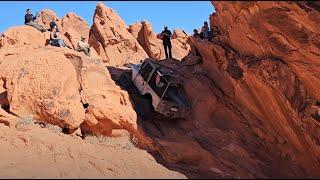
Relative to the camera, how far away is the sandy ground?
11.6m

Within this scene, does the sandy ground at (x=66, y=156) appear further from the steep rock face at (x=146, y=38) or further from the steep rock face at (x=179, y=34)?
the steep rock face at (x=179, y=34)

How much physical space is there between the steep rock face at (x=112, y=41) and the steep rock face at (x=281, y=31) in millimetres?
13129

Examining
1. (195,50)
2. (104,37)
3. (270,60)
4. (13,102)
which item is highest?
(104,37)

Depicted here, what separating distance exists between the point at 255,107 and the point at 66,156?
752 cm

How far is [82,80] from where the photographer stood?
1611 centimetres

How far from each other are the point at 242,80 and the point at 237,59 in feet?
2.68

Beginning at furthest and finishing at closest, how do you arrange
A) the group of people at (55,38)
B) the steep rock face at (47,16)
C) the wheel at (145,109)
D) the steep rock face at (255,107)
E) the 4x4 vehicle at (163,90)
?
1. the steep rock face at (47,16)
2. the group of people at (55,38)
3. the wheel at (145,109)
4. the 4x4 vehicle at (163,90)
5. the steep rock face at (255,107)

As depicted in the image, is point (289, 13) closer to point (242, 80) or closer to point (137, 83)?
point (242, 80)

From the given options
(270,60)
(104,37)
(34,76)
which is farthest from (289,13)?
(104,37)

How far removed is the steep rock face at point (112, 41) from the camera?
29156 millimetres

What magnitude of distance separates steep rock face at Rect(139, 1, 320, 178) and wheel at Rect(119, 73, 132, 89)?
90.9 inches

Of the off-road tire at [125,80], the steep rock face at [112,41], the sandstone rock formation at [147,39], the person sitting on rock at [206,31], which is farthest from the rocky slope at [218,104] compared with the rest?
the sandstone rock formation at [147,39]

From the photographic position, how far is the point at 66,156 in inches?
497

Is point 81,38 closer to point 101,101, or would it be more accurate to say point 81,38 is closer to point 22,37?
point 22,37
